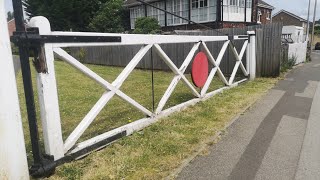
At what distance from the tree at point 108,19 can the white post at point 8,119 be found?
2707 cm

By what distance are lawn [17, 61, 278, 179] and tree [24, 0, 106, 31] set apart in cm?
2449

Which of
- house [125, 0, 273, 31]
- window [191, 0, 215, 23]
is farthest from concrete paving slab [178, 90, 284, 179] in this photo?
window [191, 0, 215, 23]

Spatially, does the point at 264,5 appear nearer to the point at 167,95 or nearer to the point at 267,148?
the point at 167,95

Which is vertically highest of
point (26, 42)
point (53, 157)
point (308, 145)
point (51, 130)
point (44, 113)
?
point (26, 42)

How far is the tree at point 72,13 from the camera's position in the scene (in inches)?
1243

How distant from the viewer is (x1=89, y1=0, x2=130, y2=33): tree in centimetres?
2919

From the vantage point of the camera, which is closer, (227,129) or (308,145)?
(308,145)

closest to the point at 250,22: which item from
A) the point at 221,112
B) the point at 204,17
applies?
the point at 204,17

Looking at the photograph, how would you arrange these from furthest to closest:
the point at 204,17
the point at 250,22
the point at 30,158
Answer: the point at 250,22
the point at 204,17
the point at 30,158

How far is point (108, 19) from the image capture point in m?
29.4

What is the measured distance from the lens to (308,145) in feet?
14.6

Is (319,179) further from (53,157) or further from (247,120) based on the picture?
(53,157)

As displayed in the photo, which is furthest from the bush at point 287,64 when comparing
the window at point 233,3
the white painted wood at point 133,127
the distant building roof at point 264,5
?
the distant building roof at point 264,5

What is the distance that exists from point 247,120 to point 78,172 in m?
3.50
